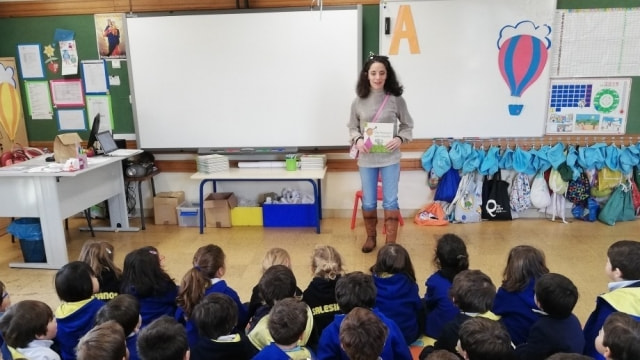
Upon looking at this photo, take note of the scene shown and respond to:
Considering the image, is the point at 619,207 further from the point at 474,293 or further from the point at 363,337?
the point at 363,337

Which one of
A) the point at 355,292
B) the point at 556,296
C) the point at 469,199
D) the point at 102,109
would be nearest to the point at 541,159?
the point at 469,199

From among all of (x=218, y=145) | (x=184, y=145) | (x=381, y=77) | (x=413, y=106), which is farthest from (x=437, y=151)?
(x=184, y=145)

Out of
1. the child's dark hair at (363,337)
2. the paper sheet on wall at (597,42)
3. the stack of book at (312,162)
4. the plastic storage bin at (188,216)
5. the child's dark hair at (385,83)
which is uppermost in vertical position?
the paper sheet on wall at (597,42)

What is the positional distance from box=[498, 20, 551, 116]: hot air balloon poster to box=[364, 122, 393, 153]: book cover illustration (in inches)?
59.6

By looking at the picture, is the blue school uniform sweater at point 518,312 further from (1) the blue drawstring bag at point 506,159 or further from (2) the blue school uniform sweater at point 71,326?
(1) the blue drawstring bag at point 506,159

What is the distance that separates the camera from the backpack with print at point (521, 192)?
4504 millimetres

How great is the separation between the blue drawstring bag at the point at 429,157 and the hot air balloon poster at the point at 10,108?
13.1 ft

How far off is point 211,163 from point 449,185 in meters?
2.23

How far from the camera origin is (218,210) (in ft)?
14.8

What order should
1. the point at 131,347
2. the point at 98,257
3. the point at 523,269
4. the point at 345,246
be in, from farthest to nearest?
the point at 345,246
the point at 98,257
the point at 523,269
the point at 131,347

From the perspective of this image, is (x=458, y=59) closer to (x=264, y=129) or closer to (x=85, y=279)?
(x=264, y=129)

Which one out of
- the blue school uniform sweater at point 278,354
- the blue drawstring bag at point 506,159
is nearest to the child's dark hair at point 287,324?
the blue school uniform sweater at point 278,354

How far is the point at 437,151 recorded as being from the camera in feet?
14.7

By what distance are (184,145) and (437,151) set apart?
7.99 ft
